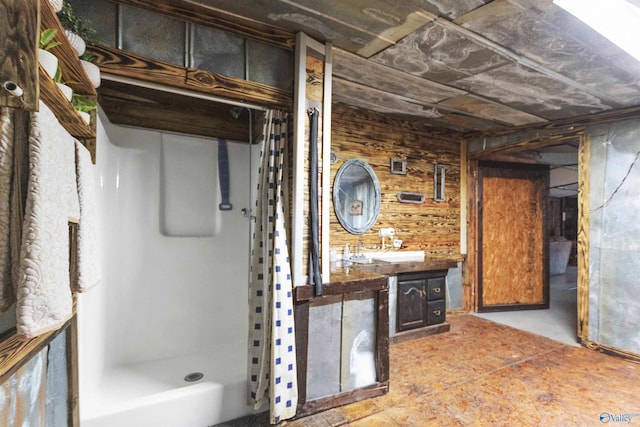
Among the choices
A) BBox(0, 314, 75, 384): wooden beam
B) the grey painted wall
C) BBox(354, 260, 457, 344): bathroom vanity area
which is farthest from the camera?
BBox(354, 260, 457, 344): bathroom vanity area

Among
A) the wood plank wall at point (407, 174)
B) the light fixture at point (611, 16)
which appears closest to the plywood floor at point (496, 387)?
the wood plank wall at point (407, 174)

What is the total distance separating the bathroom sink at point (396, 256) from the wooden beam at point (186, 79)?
1.97 metres

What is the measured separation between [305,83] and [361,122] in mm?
1549

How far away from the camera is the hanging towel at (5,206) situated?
29.4 inches

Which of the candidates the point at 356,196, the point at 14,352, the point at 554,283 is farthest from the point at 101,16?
the point at 554,283

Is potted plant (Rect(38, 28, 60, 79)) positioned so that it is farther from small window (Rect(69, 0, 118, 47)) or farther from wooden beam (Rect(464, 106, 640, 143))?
wooden beam (Rect(464, 106, 640, 143))

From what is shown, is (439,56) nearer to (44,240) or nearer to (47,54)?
(47,54)

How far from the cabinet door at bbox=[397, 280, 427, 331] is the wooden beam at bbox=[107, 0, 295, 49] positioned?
2395 millimetres

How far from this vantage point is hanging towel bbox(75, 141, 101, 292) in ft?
3.85

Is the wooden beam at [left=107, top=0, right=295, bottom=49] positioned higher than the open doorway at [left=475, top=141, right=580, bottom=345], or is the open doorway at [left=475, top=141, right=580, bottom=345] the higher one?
the wooden beam at [left=107, top=0, right=295, bottom=49]

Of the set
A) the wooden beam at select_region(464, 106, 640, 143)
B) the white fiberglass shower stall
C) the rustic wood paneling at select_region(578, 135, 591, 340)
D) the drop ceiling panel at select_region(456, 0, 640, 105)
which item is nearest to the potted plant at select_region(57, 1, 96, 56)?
the white fiberglass shower stall

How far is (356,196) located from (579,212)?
232 cm

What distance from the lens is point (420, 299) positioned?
319 cm

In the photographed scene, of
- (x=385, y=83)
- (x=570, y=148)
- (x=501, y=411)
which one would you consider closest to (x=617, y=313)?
(x=501, y=411)
